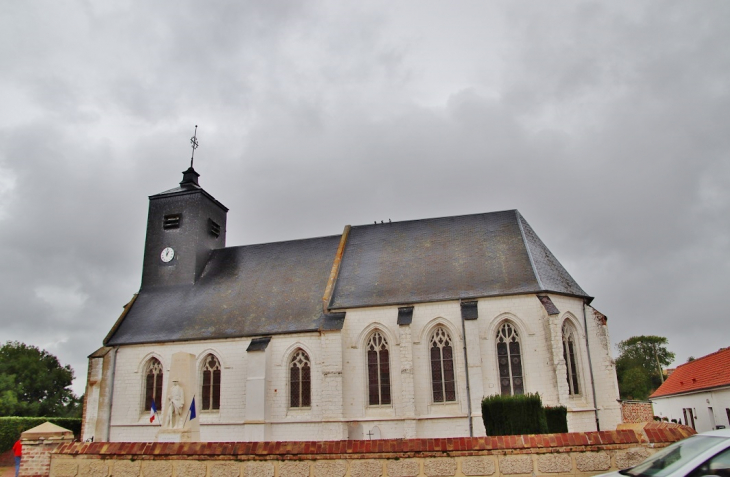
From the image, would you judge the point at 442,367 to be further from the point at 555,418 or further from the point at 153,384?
the point at 153,384

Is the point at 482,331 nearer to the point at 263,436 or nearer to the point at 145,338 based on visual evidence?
the point at 263,436

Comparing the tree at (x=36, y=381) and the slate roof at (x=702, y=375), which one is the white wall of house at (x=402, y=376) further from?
the tree at (x=36, y=381)

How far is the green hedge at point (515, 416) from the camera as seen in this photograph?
13.2 m

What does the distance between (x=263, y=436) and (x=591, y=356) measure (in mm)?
12045

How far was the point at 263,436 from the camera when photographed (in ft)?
65.4

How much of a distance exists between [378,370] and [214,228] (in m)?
12.1

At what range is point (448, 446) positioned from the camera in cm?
731

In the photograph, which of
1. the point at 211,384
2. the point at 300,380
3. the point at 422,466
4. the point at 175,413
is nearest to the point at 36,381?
the point at 211,384

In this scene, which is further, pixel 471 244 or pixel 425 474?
pixel 471 244

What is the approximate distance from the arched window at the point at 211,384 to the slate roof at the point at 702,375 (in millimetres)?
22090

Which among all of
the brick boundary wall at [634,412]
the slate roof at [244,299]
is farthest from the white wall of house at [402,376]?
the brick boundary wall at [634,412]

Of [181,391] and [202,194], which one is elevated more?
[202,194]

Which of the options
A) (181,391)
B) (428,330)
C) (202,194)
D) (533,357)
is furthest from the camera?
(202,194)

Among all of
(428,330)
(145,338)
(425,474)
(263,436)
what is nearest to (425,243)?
(428,330)
